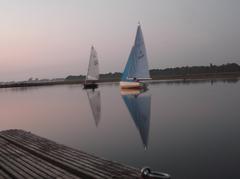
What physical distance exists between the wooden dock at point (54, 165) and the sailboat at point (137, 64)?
143ft

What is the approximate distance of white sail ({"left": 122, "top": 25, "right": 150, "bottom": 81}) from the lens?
54844 mm

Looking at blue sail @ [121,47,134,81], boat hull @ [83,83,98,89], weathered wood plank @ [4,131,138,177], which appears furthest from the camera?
boat hull @ [83,83,98,89]

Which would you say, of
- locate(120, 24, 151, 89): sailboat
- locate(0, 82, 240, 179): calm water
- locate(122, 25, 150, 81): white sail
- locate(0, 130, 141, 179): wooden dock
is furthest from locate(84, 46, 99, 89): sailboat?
locate(0, 130, 141, 179): wooden dock

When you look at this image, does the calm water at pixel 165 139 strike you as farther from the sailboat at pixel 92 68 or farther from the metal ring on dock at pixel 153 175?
the sailboat at pixel 92 68

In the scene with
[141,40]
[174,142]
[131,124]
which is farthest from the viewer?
[141,40]

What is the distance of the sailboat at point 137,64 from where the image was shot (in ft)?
180

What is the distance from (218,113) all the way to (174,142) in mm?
10514

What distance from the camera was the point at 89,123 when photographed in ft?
77.7

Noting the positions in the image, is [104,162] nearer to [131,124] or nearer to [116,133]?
[116,133]

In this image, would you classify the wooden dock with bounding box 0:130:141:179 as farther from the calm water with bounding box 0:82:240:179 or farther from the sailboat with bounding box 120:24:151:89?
the sailboat with bounding box 120:24:151:89

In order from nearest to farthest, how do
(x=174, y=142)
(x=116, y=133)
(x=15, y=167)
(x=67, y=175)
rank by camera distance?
1. (x=67, y=175)
2. (x=15, y=167)
3. (x=174, y=142)
4. (x=116, y=133)

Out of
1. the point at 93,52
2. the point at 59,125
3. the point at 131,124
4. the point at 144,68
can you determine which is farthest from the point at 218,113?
the point at 93,52

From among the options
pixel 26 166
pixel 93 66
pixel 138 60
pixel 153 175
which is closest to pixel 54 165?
pixel 26 166

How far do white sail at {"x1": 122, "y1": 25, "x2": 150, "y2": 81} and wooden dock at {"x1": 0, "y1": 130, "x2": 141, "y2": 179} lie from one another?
43.4 metres
